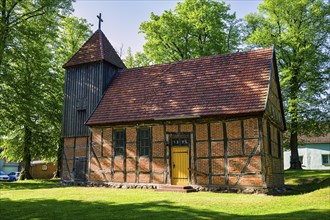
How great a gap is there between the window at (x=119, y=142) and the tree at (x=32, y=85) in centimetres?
693

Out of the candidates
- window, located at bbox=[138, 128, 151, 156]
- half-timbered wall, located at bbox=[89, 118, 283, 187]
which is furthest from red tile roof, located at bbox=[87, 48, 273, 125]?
window, located at bbox=[138, 128, 151, 156]

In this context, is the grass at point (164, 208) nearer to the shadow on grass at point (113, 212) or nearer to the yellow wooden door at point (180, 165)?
the shadow on grass at point (113, 212)

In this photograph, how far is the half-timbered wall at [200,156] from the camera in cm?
1520

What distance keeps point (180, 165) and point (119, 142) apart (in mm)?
4130

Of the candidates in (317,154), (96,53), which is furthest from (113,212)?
(317,154)

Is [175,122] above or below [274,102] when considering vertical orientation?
below

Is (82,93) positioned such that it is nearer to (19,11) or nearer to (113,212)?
(19,11)

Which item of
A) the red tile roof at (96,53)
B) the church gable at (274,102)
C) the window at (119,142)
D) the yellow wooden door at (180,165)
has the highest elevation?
the red tile roof at (96,53)

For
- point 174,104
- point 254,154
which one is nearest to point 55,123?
point 174,104

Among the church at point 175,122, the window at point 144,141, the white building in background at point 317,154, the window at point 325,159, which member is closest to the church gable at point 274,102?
the church at point 175,122

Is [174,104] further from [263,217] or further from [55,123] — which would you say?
[55,123]

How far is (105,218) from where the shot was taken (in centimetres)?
923

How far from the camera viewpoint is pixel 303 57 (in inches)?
1062

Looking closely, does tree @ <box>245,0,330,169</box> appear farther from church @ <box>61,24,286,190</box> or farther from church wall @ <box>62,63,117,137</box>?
church wall @ <box>62,63,117,137</box>
